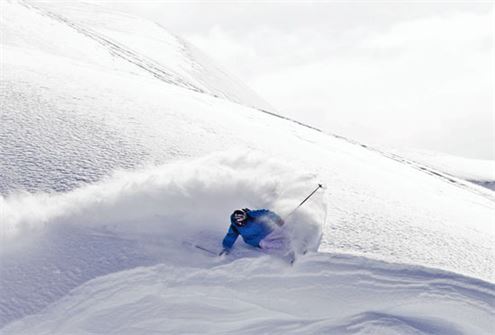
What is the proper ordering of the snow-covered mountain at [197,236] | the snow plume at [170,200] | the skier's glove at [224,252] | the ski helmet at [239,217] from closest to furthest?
the snow-covered mountain at [197,236] → the skier's glove at [224,252] → the ski helmet at [239,217] → the snow plume at [170,200]

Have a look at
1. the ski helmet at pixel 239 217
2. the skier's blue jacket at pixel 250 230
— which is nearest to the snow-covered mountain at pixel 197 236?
the skier's blue jacket at pixel 250 230

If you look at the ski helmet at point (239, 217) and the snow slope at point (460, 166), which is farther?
the snow slope at point (460, 166)

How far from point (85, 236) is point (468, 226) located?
6.17 m

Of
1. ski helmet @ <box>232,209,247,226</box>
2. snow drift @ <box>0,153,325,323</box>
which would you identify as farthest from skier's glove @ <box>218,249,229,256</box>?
ski helmet @ <box>232,209,247,226</box>

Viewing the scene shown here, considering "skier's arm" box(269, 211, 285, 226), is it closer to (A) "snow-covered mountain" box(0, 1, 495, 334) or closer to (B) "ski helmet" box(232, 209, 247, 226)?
(A) "snow-covered mountain" box(0, 1, 495, 334)

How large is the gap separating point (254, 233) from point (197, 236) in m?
0.78

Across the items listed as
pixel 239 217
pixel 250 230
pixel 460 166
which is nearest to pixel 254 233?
pixel 250 230

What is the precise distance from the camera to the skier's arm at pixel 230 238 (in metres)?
7.62

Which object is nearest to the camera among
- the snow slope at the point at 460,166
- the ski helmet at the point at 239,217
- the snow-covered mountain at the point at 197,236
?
the snow-covered mountain at the point at 197,236

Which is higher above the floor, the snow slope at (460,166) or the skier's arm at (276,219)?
the snow slope at (460,166)

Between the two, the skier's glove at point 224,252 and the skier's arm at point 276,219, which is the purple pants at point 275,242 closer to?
the skier's arm at point 276,219

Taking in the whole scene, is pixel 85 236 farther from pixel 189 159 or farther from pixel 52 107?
pixel 52 107

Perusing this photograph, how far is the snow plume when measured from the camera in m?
8.01

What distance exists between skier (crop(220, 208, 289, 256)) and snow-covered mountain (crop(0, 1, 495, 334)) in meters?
0.17
